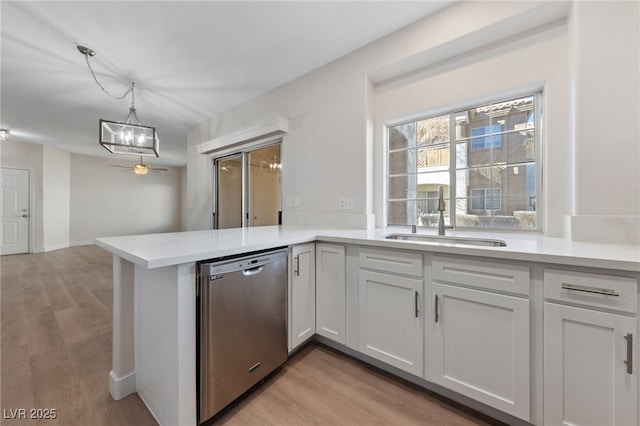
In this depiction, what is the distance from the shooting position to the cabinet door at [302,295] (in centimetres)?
171

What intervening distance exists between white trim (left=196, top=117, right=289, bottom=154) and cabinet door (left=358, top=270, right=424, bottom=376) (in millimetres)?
1918

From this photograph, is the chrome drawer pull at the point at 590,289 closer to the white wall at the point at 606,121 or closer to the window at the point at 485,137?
the white wall at the point at 606,121

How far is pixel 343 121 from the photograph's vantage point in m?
2.41

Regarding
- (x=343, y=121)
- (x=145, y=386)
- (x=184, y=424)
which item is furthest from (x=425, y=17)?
(x=145, y=386)

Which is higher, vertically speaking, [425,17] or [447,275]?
[425,17]

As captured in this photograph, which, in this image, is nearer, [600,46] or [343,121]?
[600,46]

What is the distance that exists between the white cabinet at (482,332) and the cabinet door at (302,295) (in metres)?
0.83

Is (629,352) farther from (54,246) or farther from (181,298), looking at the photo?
(54,246)

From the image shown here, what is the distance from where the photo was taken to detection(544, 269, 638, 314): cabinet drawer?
0.94 meters

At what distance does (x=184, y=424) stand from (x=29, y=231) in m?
7.43

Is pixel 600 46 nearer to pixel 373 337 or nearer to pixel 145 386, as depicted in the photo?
pixel 373 337

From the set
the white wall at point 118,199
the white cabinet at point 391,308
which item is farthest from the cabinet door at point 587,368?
the white wall at point 118,199

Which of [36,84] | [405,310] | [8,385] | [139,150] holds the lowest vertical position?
[8,385]

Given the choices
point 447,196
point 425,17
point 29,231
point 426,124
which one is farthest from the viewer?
point 29,231
